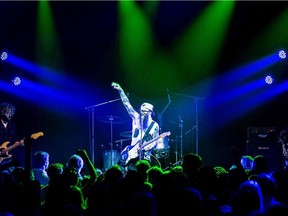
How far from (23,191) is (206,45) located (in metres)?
10.5

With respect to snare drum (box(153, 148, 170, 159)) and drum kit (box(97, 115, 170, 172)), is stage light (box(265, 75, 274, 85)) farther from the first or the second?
snare drum (box(153, 148, 170, 159))

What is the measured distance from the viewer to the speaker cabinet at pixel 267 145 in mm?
10281

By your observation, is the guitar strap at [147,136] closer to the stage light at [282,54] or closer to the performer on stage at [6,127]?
the performer on stage at [6,127]

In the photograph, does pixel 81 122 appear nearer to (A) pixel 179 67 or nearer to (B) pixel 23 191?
(A) pixel 179 67

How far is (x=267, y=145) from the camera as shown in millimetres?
10555

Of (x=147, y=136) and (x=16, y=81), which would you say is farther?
(x=16, y=81)

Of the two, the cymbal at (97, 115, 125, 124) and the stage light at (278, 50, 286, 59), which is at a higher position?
the stage light at (278, 50, 286, 59)

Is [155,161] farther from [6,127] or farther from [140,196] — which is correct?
[140,196]

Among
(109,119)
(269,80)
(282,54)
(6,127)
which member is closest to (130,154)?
(109,119)

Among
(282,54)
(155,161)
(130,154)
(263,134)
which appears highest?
(282,54)

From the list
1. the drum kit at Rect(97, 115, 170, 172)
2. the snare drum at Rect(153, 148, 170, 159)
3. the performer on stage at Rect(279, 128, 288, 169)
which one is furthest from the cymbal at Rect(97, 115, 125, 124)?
the performer on stage at Rect(279, 128, 288, 169)

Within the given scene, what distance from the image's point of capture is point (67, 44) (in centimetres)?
1326

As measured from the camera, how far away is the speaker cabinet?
10.3 m

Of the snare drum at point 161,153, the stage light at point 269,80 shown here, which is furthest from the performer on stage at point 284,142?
the snare drum at point 161,153
